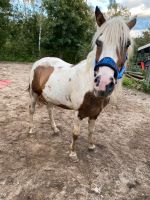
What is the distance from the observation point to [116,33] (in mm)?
2623

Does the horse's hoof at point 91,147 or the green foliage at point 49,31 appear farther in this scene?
the green foliage at point 49,31

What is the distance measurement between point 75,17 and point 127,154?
42.3 feet

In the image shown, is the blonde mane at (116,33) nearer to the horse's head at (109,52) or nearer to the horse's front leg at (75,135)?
the horse's head at (109,52)

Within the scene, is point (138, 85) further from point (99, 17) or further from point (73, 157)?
point (99, 17)

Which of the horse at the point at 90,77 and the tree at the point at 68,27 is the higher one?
the tree at the point at 68,27

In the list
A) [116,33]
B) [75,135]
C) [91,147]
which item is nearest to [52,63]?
[75,135]

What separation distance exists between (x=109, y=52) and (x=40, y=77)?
1746mm

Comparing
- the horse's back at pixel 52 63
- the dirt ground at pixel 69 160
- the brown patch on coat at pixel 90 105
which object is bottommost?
the dirt ground at pixel 69 160

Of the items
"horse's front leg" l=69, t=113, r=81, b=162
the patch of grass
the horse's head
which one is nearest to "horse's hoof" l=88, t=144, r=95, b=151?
"horse's front leg" l=69, t=113, r=81, b=162

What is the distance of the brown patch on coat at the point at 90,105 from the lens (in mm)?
3305

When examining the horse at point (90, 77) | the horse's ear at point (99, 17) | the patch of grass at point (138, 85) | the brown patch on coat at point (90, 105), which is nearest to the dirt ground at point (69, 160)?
the horse at point (90, 77)

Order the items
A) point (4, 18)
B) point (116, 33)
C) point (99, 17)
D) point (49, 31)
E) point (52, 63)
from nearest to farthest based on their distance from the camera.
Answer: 1. point (116, 33)
2. point (99, 17)
3. point (52, 63)
4. point (4, 18)
5. point (49, 31)

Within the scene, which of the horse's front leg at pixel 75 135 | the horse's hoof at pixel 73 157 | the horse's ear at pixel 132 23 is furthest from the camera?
the horse's hoof at pixel 73 157

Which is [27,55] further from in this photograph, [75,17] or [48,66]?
[48,66]
